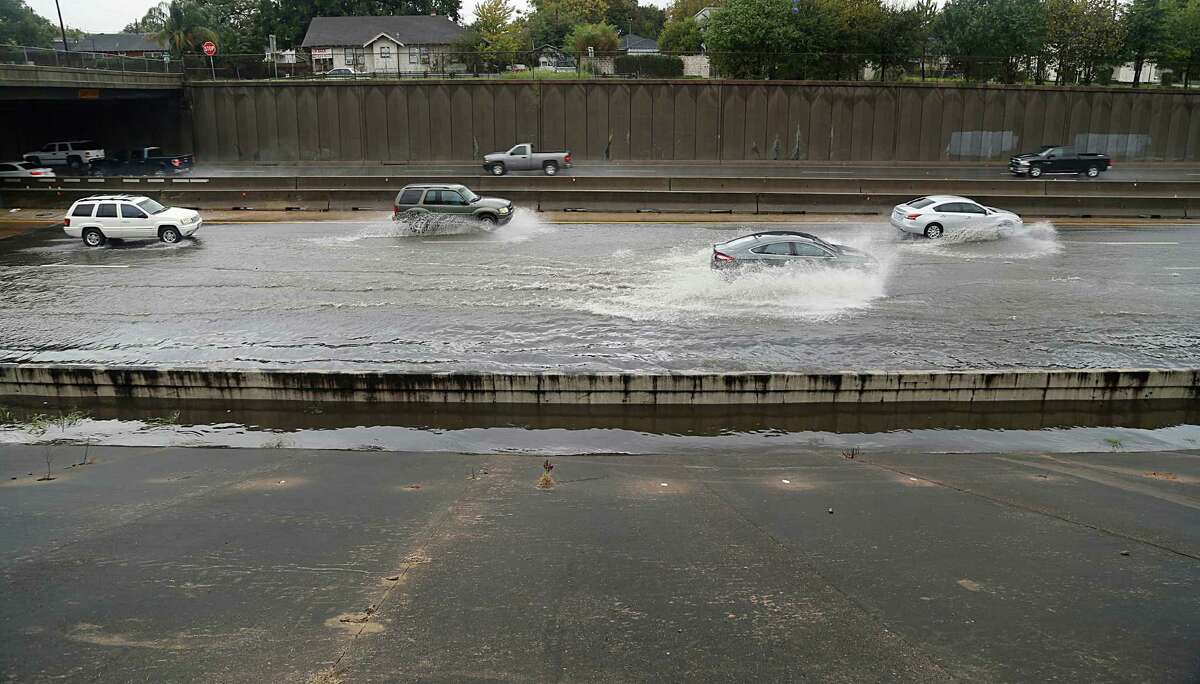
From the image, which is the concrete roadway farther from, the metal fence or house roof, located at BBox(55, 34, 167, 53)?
house roof, located at BBox(55, 34, 167, 53)

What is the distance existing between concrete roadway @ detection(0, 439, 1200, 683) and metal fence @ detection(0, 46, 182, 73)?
31766mm

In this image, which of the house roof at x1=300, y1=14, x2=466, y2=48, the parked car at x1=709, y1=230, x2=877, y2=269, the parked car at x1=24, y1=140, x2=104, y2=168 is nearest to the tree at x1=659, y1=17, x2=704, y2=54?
the house roof at x1=300, y1=14, x2=466, y2=48

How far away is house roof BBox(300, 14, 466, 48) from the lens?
75.5m

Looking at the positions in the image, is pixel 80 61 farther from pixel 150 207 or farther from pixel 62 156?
pixel 150 207

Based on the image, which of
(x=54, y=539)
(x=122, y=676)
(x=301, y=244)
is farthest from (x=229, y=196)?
(x=122, y=676)

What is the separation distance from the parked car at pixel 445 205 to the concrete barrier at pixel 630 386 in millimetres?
13341

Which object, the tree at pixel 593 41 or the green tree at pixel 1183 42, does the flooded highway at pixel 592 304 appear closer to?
the green tree at pixel 1183 42

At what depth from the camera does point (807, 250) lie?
1773 cm

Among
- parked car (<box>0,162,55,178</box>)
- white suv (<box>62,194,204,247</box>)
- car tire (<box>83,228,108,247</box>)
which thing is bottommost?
car tire (<box>83,228,108,247</box>)

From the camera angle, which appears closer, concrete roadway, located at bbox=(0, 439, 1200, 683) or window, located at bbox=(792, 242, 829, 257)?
concrete roadway, located at bbox=(0, 439, 1200, 683)

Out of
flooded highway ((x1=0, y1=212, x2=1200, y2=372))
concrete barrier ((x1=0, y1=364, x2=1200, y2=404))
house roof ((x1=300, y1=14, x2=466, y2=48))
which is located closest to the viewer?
concrete barrier ((x1=0, y1=364, x2=1200, y2=404))

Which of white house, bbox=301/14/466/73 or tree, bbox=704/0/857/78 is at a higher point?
white house, bbox=301/14/466/73

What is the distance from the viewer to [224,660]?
4.98m

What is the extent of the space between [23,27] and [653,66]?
84.1 m
